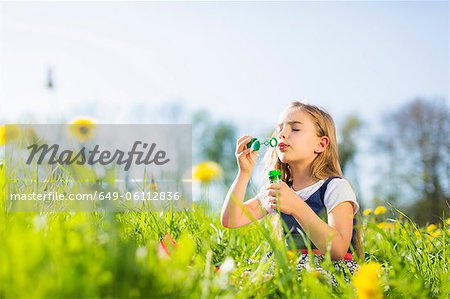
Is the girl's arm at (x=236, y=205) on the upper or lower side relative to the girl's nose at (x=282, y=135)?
lower

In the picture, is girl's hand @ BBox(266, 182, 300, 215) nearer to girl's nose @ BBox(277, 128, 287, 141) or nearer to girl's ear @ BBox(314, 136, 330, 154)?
girl's nose @ BBox(277, 128, 287, 141)

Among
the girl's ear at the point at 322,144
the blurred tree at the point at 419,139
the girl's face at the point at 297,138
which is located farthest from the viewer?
the blurred tree at the point at 419,139

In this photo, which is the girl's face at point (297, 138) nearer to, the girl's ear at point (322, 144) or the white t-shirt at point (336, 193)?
the girl's ear at point (322, 144)

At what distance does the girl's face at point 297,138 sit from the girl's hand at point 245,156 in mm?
146

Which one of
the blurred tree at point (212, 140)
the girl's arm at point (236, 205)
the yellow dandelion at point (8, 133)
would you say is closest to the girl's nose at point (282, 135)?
the girl's arm at point (236, 205)

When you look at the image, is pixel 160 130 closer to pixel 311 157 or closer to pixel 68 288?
pixel 311 157

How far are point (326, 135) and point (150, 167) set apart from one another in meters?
1.02

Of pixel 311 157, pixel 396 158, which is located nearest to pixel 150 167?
pixel 311 157

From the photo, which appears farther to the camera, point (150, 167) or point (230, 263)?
point (150, 167)

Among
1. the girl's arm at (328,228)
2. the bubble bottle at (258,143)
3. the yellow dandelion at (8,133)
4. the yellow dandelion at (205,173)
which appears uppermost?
the yellow dandelion at (8,133)

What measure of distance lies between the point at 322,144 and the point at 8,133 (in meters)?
1.65

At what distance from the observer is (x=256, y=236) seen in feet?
10.5

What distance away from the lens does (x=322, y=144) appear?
308 cm

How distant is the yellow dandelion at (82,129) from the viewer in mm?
3014
